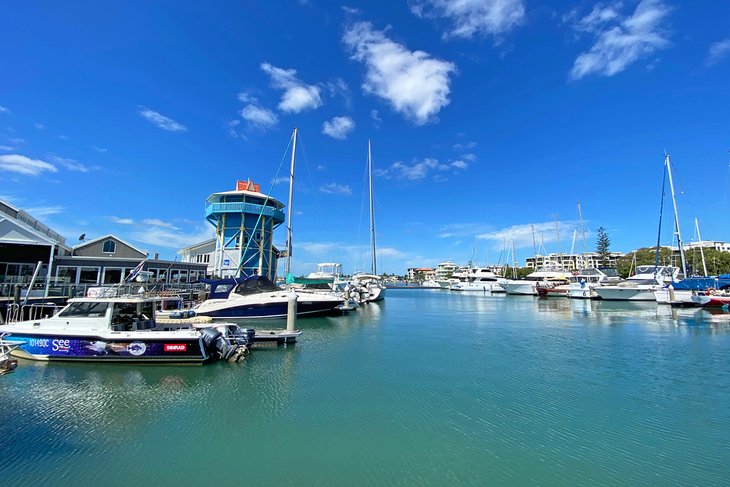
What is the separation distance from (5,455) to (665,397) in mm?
18738

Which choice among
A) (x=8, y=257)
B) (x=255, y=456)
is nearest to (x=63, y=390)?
(x=255, y=456)

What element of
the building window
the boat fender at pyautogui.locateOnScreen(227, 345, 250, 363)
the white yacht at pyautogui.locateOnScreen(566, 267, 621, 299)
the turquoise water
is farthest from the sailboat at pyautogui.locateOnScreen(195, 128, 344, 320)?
the white yacht at pyautogui.locateOnScreen(566, 267, 621, 299)

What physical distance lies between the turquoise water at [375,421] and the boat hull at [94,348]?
1.44 ft

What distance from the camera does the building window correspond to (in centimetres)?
3809

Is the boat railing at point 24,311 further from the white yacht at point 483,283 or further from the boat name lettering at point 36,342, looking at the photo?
the white yacht at point 483,283

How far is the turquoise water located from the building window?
27503 mm

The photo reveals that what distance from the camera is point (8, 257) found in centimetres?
3103

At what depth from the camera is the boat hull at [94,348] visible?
1483cm

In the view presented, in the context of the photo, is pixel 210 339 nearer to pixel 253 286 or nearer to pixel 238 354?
pixel 238 354

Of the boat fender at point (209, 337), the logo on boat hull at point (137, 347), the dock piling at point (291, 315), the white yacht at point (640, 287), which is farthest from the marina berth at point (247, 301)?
the white yacht at point (640, 287)

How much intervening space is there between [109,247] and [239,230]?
49.3 ft

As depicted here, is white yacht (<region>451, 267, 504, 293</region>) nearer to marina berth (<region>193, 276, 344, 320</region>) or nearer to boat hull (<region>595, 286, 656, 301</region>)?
boat hull (<region>595, 286, 656, 301</region>)

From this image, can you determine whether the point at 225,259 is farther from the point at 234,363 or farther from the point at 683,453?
the point at 683,453

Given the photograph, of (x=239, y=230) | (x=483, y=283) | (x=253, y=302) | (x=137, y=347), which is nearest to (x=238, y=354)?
(x=137, y=347)
